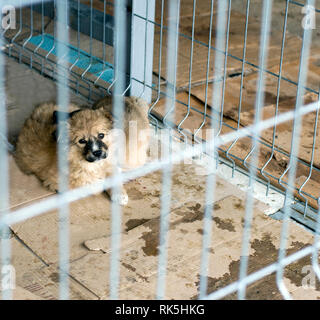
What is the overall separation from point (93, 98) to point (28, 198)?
1266 millimetres

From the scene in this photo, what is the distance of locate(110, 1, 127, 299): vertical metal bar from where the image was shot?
3.14 m

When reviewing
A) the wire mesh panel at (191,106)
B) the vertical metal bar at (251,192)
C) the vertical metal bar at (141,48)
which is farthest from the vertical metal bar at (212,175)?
the vertical metal bar at (141,48)

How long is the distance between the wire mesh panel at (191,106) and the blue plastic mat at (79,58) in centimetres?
1

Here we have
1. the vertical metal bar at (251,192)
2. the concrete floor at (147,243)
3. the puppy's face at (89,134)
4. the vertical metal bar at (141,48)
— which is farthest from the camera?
the vertical metal bar at (141,48)

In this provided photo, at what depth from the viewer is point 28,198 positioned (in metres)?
3.69

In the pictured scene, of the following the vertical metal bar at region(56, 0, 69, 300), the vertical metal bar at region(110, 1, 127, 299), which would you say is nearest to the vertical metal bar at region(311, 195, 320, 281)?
the vertical metal bar at region(110, 1, 127, 299)

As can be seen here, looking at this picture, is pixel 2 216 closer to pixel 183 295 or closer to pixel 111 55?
pixel 183 295

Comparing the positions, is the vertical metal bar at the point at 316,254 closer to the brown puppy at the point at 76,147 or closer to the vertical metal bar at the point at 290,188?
the vertical metal bar at the point at 290,188

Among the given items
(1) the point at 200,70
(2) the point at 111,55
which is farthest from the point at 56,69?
(1) the point at 200,70

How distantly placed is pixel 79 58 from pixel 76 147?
163 centimetres

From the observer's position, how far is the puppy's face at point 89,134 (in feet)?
11.5

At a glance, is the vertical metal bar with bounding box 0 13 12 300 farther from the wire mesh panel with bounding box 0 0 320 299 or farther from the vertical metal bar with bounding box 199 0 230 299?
the vertical metal bar with bounding box 199 0 230 299

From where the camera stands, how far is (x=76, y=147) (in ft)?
11.7
